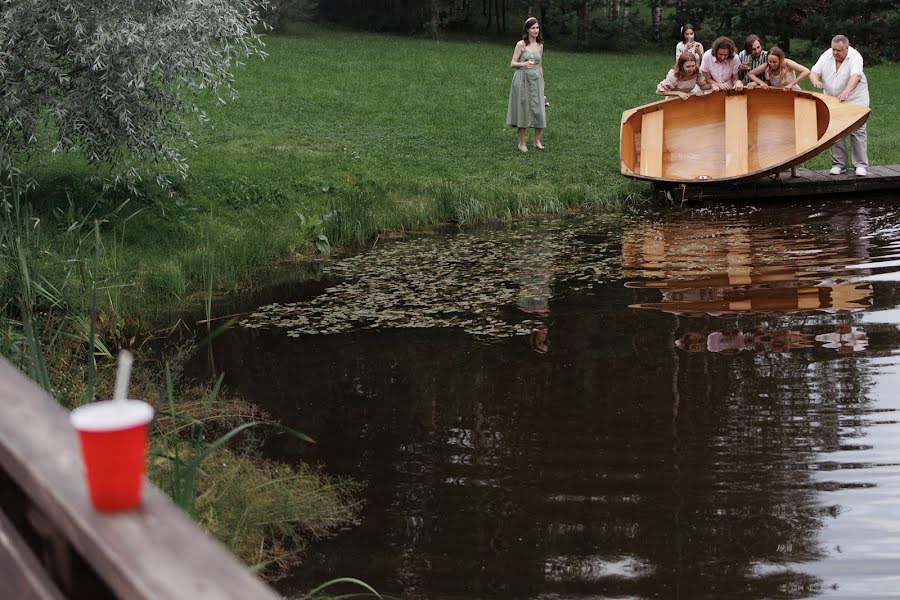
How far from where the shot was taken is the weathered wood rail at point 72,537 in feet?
5.08

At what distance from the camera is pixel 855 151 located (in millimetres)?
14312

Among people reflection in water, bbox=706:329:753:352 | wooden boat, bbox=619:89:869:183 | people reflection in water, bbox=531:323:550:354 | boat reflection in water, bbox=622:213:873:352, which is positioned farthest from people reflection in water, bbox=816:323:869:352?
wooden boat, bbox=619:89:869:183

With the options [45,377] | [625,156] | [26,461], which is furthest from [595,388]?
[625,156]

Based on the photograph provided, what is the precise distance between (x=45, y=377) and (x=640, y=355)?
14.7ft

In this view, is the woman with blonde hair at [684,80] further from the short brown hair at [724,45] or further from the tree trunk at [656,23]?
the tree trunk at [656,23]

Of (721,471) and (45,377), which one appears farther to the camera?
(721,471)

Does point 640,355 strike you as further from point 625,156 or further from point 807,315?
point 625,156

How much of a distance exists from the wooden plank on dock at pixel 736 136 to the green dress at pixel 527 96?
278 centimetres

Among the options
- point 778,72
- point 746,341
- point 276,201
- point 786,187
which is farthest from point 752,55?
point 746,341

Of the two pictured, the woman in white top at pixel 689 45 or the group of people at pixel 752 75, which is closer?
the group of people at pixel 752 75

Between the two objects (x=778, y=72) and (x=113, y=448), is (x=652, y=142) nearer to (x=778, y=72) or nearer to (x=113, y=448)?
(x=778, y=72)

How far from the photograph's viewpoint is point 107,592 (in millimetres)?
1876

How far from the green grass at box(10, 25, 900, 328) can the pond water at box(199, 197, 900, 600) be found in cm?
105

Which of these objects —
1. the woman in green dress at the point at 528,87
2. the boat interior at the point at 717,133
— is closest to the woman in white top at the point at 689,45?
the woman in green dress at the point at 528,87
